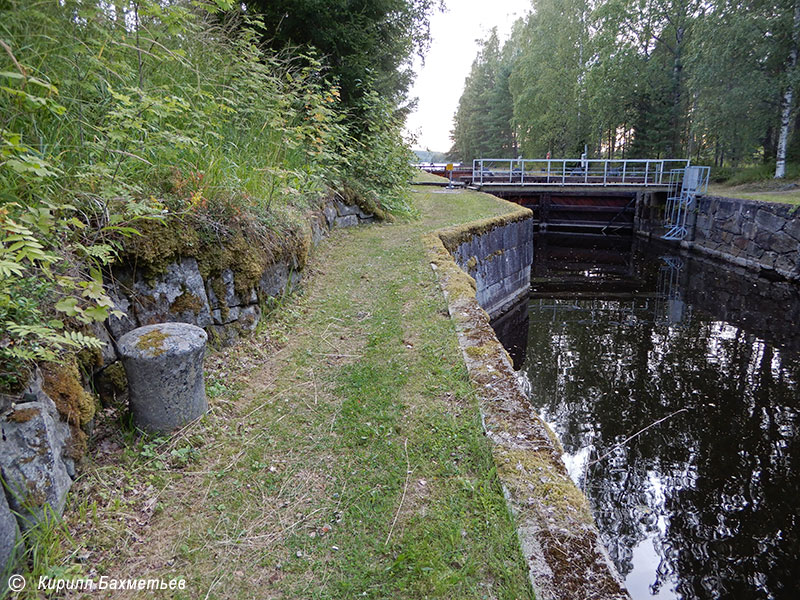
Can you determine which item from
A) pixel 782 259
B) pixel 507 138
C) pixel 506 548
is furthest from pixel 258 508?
pixel 507 138

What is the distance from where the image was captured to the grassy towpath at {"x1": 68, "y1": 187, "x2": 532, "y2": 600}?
163cm

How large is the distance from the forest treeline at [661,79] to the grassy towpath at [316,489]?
17817 mm

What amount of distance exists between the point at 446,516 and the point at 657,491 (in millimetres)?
3416

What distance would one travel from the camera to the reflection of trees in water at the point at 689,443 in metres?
3.63

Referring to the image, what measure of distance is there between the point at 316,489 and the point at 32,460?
42.2 inches

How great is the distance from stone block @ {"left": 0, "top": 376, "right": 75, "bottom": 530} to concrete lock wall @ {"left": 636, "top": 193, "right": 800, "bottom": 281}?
14154mm

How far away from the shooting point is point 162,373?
2.18m

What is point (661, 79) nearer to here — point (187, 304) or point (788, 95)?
point (788, 95)

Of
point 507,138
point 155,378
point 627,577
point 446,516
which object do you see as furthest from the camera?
→ point 507,138

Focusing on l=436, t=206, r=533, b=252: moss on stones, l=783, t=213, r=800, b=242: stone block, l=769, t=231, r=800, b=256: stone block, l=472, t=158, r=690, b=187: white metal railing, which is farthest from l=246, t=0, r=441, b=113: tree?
l=769, t=231, r=800, b=256: stone block

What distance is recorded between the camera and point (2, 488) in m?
1.46

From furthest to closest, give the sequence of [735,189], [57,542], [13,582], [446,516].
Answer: [735,189] → [446,516] → [57,542] → [13,582]

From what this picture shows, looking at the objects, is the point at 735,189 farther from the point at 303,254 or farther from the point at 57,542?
the point at 57,542

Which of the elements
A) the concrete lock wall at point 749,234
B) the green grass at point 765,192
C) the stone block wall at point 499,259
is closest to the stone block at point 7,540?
the stone block wall at point 499,259
